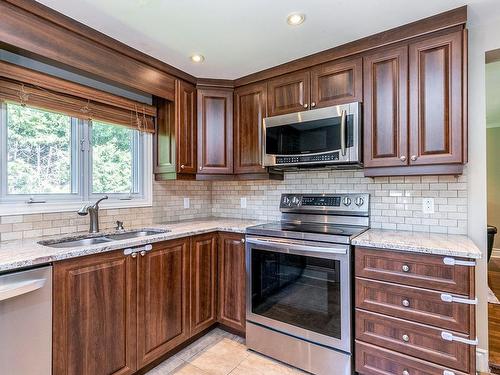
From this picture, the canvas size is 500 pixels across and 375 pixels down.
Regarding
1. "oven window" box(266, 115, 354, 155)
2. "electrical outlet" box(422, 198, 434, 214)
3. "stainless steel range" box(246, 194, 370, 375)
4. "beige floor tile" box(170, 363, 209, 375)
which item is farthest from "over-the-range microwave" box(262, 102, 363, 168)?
"beige floor tile" box(170, 363, 209, 375)

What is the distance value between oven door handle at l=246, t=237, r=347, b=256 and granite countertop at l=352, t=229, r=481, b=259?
0.44ft

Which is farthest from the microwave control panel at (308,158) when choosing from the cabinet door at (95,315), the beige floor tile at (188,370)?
the beige floor tile at (188,370)

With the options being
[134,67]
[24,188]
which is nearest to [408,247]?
[134,67]

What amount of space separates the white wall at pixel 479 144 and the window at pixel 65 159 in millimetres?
2648

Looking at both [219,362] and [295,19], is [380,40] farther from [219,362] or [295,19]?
[219,362]

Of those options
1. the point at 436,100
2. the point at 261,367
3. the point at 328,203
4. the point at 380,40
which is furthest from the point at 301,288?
the point at 380,40

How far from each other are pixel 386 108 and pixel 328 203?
0.92 metres

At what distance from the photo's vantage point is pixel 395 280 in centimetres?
168

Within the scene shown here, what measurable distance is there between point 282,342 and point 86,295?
54.7 inches

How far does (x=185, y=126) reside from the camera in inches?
104

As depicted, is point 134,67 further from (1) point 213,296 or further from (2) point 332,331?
(2) point 332,331

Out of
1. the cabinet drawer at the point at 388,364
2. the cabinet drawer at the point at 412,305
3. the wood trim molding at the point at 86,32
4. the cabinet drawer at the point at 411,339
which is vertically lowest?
the cabinet drawer at the point at 388,364

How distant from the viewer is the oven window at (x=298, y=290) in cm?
188

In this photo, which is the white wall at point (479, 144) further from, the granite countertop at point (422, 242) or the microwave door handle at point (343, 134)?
the microwave door handle at point (343, 134)
